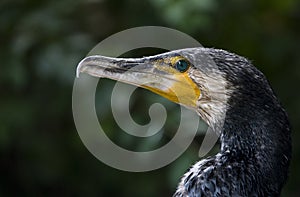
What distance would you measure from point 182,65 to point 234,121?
285 mm

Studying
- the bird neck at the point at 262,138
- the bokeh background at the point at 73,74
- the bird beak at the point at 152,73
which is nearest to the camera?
the bird neck at the point at 262,138

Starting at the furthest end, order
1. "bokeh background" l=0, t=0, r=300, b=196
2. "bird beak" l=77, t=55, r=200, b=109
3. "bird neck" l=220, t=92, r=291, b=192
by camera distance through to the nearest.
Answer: "bokeh background" l=0, t=0, r=300, b=196 → "bird beak" l=77, t=55, r=200, b=109 → "bird neck" l=220, t=92, r=291, b=192

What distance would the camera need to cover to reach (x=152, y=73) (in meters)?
2.94

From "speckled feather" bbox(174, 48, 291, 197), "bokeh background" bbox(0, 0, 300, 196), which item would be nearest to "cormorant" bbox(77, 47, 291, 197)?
"speckled feather" bbox(174, 48, 291, 197)

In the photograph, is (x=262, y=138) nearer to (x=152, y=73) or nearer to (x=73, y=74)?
(x=152, y=73)

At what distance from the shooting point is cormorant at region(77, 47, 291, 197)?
9.00 feet

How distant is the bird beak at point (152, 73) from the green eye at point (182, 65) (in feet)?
0.03

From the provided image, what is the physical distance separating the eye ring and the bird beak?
1cm

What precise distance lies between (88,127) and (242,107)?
5.95 ft

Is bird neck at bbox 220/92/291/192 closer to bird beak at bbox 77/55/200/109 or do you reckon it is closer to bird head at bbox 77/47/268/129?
bird head at bbox 77/47/268/129

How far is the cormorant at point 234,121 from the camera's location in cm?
274

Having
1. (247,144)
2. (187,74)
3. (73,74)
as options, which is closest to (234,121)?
(247,144)

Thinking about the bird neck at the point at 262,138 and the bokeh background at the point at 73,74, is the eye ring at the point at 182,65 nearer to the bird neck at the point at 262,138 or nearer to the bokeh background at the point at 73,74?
the bird neck at the point at 262,138

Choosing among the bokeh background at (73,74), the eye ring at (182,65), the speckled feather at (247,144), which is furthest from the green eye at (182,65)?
the bokeh background at (73,74)
